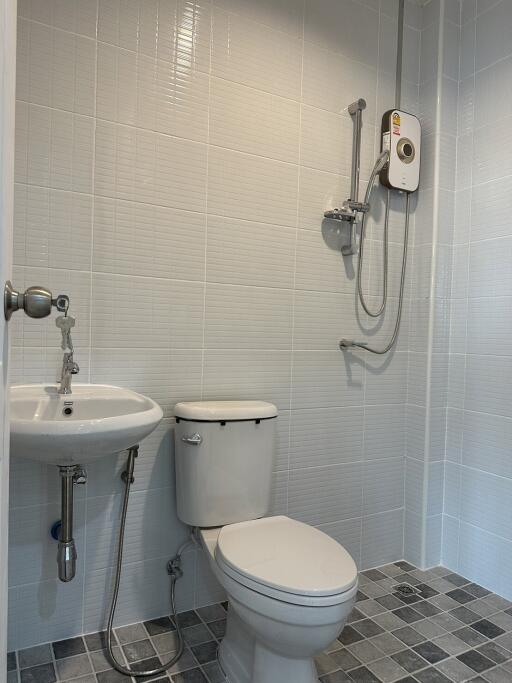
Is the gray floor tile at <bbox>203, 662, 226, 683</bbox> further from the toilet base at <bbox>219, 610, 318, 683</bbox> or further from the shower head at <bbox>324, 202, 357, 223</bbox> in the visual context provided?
the shower head at <bbox>324, 202, 357, 223</bbox>

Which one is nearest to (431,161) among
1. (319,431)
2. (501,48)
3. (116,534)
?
(501,48)

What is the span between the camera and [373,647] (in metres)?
1.54

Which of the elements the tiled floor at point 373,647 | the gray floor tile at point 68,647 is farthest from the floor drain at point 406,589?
the gray floor tile at point 68,647

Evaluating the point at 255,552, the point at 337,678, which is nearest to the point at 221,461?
the point at 255,552

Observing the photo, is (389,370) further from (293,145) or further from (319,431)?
(293,145)

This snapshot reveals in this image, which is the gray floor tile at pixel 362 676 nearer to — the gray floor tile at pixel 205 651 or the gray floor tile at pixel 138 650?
the gray floor tile at pixel 205 651

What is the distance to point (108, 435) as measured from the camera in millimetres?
1146

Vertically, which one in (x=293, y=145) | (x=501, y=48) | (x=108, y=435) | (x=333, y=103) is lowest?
(x=108, y=435)

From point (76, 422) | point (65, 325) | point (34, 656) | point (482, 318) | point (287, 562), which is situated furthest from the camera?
point (482, 318)

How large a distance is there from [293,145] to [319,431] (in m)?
1.13

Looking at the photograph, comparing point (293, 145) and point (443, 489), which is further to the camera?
point (443, 489)

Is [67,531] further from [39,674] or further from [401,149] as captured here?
[401,149]

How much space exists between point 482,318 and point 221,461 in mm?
1230

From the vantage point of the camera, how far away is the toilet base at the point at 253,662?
1213 mm
